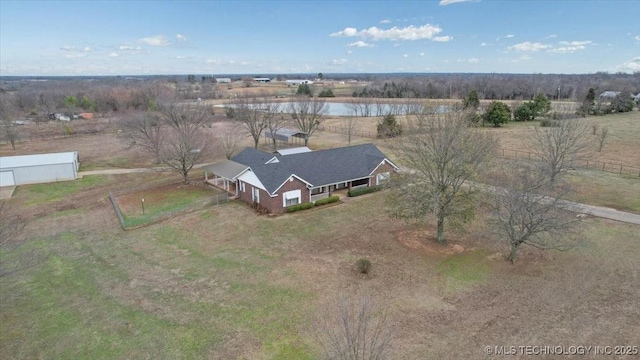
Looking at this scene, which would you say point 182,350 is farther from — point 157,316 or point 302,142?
point 302,142

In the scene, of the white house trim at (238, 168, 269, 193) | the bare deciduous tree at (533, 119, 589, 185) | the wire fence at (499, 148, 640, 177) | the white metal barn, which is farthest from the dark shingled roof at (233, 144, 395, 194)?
the wire fence at (499, 148, 640, 177)

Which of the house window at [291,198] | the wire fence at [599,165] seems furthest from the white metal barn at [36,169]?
the wire fence at [599,165]

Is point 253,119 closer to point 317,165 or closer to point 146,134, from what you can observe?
point 146,134

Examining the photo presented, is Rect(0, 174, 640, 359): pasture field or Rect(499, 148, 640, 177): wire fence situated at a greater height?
Rect(499, 148, 640, 177): wire fence

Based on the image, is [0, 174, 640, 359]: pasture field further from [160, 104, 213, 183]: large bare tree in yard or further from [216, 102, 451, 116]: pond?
[216, 102, 451, 116]: pond

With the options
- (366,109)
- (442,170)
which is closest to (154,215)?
(442,170)

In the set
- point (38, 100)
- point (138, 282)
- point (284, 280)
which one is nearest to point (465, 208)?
point (284, 280)
